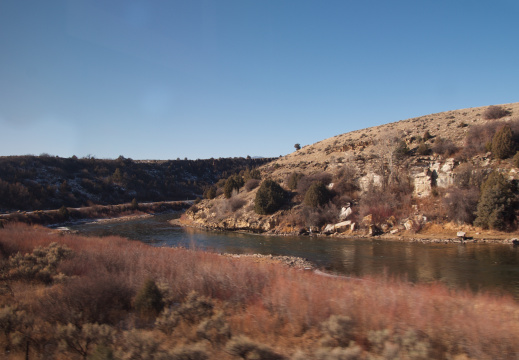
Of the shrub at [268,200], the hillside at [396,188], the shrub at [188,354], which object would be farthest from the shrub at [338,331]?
the shrub at [268,200]

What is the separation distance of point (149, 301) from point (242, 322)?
242cm

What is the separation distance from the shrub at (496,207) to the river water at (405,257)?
279 cm

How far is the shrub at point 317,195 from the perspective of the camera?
33.5 meters

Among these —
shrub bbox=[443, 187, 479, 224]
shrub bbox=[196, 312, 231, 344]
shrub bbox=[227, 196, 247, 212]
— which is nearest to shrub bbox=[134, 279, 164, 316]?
shrub bbox=[196, 312, 231, 344]

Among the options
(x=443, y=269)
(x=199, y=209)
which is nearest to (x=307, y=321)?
(x=443, y=269)

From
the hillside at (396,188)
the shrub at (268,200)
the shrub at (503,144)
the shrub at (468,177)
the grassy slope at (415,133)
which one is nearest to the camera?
the shrub at (468,177)

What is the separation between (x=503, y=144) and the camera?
28.2 m

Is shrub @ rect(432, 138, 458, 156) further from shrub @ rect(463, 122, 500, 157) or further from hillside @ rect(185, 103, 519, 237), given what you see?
shrub @ rect(463, 122, 500, 157)

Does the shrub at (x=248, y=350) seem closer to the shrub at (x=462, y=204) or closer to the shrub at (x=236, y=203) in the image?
→ the shrub at (x=462, y=204)

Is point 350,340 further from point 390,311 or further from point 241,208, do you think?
point 241,208

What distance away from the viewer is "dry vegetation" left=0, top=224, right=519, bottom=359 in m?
5.09


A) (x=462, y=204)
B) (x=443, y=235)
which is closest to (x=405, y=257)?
(x=443, y=235)

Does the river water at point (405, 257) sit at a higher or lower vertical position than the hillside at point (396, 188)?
lower

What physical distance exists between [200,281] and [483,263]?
16422mm
